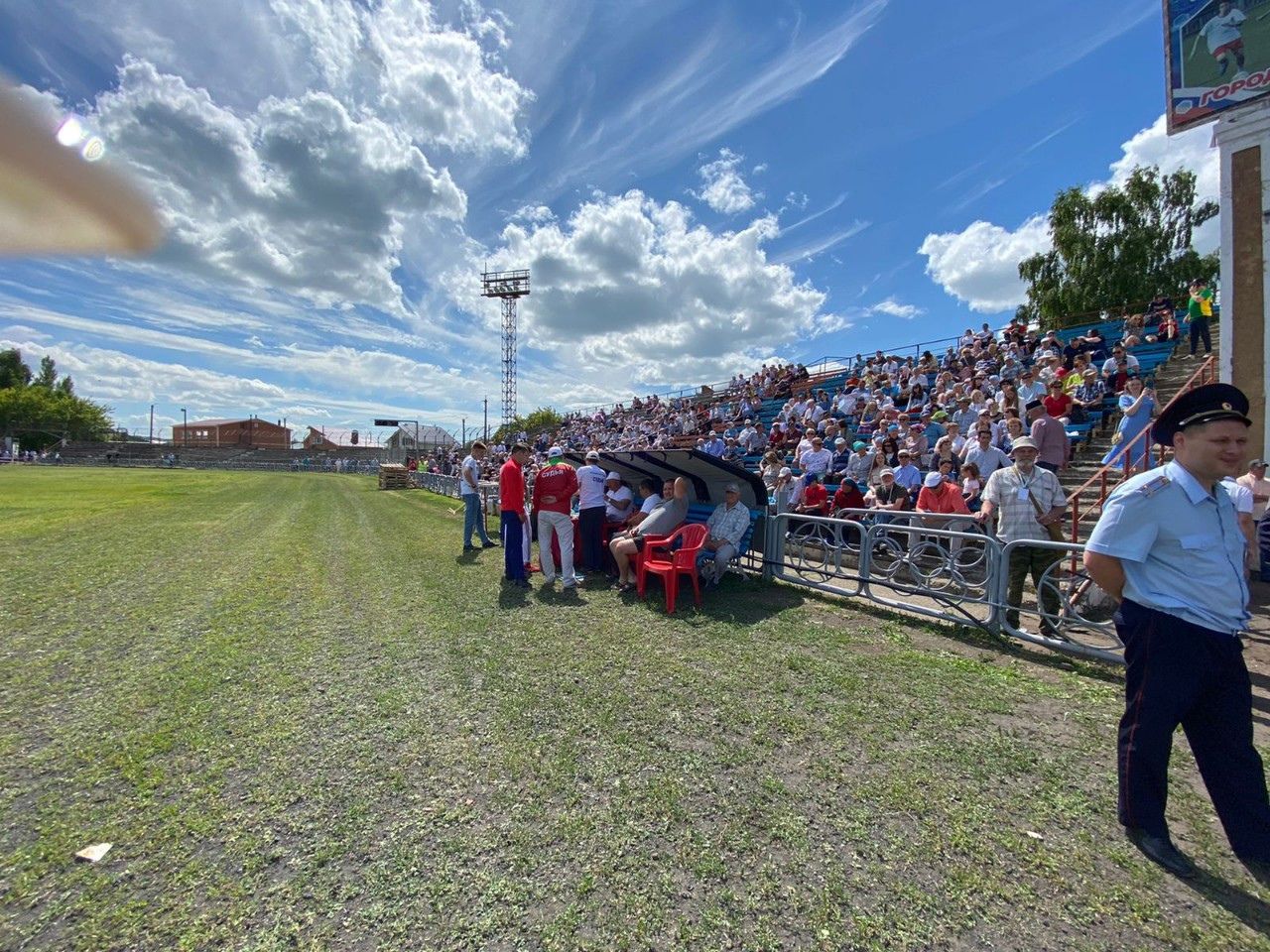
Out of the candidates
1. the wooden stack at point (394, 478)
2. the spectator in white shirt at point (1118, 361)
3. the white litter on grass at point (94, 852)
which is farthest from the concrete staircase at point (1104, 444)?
the wooden stack at point (394, 478)

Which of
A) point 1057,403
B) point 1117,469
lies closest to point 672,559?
point 1117,469

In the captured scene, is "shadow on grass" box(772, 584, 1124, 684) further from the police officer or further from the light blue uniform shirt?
the light blue uniform shirt

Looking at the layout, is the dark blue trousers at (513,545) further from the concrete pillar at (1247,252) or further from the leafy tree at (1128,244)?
the leafy tree at (1128,244)

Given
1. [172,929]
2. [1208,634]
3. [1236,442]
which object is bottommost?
[172,929]

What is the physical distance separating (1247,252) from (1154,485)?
9.86 m

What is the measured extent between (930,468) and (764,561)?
13.3 feet

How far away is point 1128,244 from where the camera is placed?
28.8 metres

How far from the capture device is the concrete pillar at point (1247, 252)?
8.16 meters

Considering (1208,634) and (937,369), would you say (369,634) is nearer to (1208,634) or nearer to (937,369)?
(1208,634)

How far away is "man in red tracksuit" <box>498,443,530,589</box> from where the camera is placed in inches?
291

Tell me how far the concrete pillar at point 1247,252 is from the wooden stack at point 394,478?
1231 inches

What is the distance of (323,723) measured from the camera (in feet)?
11.2

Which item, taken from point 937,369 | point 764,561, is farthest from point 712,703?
point 937,369

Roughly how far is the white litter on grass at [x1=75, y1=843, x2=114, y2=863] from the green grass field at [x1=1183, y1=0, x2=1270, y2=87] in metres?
15.1
